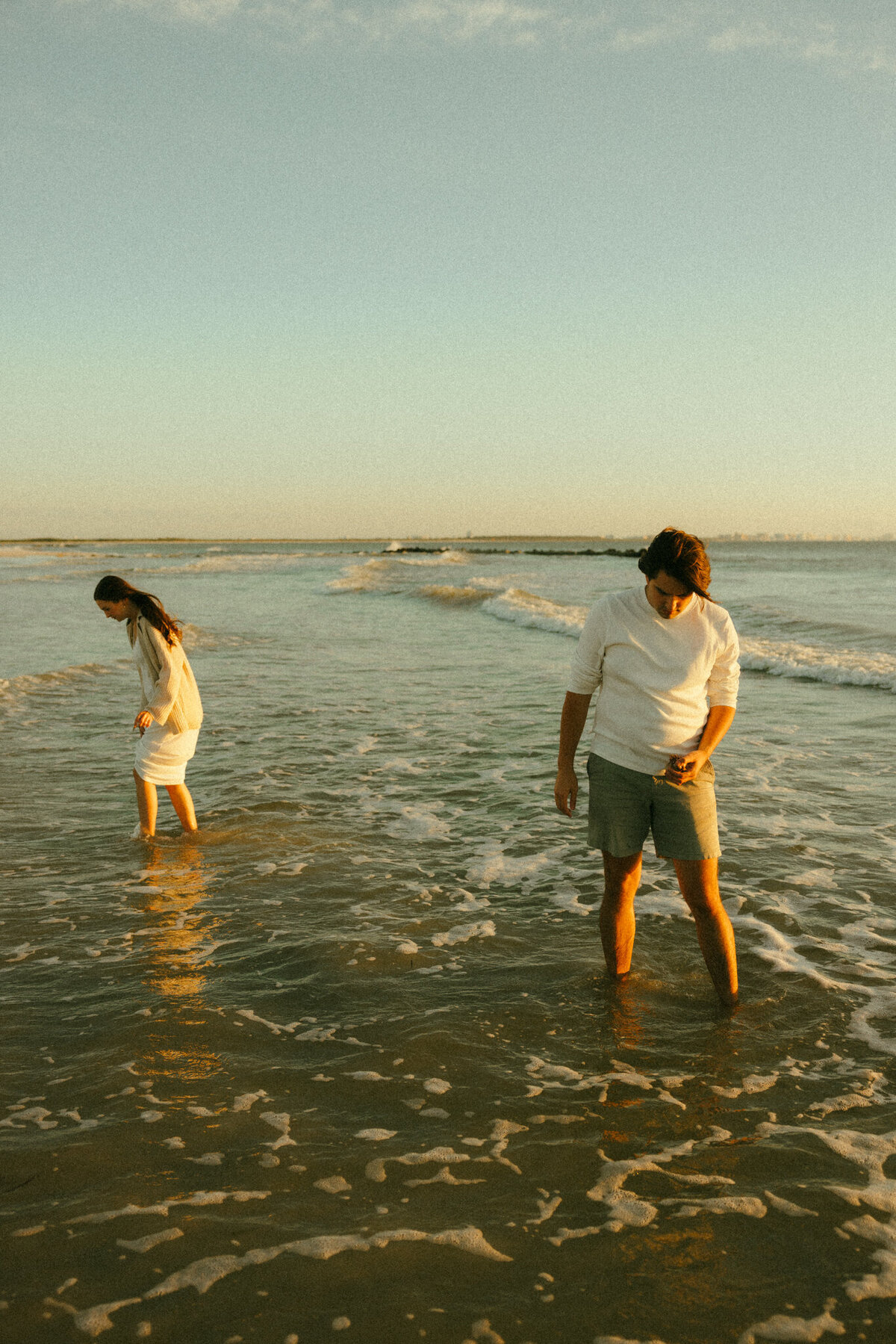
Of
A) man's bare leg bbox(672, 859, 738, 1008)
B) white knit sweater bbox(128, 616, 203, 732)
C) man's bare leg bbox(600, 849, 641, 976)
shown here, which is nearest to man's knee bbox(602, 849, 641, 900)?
man's bare leg bbox(600, 849, 641, 976)

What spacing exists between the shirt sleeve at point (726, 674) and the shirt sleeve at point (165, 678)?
3.82 m

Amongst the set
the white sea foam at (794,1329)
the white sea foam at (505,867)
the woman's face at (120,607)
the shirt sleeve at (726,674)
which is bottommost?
the white sea foam at (794,1329)

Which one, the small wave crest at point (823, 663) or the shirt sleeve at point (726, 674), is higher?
the shirt sleeve at point (726, 674)

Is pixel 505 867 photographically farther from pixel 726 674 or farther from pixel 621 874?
pixel 726 674

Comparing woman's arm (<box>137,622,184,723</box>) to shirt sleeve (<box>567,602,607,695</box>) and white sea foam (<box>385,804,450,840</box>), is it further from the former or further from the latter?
shirt sleeve (<box>567,602,607,695</box>)

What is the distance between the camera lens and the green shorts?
3.99 meters

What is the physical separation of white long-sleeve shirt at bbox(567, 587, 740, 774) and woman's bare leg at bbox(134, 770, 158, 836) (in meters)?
3.92

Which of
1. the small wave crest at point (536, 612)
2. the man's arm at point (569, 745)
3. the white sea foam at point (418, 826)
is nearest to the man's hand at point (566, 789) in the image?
the man's arm at point (569, 745)

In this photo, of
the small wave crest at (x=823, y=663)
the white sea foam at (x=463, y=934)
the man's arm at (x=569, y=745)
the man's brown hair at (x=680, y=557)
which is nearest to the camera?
the man's brown hair at (x=680, y=557)

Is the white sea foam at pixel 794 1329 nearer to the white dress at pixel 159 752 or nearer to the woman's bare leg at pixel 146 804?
the white dress at pixel 159 752

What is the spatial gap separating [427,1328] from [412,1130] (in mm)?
865

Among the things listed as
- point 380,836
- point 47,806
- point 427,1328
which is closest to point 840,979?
point 427,1328

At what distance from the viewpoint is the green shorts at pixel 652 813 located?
3994mm

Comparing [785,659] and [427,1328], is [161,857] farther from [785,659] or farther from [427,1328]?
[785,659]
